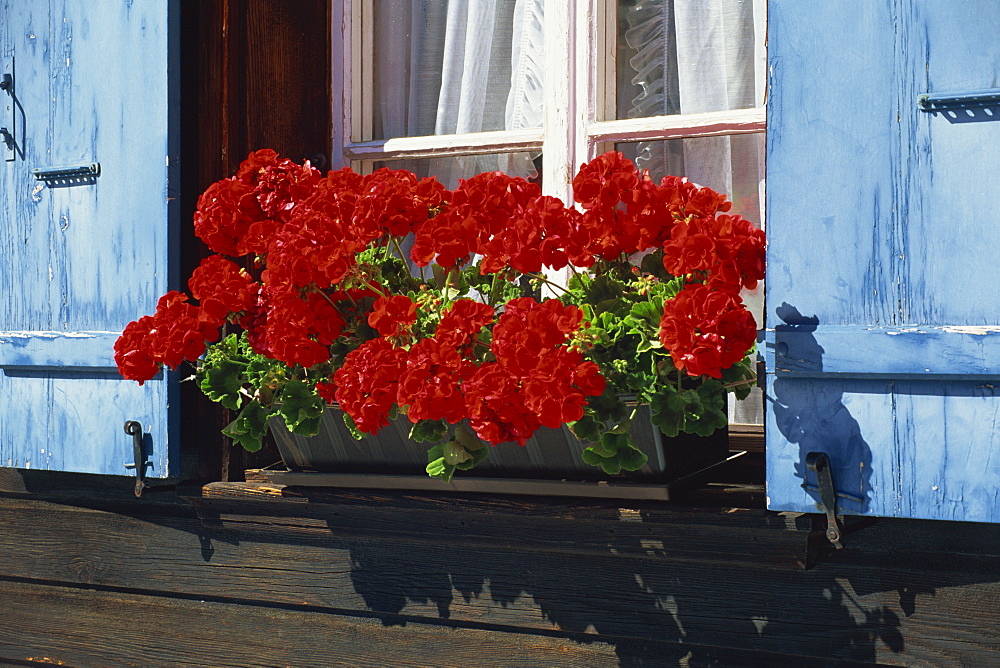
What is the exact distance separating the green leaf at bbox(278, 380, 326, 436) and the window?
2.21ft

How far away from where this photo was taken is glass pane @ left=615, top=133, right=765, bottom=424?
207 cm

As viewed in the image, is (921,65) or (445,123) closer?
(921,65)

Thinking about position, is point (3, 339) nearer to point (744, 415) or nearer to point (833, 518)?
point (744, 415)

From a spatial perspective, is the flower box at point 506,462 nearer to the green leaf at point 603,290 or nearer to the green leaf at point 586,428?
the green leaf at point 586,428

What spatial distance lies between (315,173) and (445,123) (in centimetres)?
40

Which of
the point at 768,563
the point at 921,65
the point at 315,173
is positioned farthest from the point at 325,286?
the point at 921,65

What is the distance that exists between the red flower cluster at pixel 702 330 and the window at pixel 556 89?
1.82 feet

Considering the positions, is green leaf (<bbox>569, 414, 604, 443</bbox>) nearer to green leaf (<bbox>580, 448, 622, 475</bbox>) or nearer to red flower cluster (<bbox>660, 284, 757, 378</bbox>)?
green leaf (<bbox>580, 448, 622, 475</bbox>)

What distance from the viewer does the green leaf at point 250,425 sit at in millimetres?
1953

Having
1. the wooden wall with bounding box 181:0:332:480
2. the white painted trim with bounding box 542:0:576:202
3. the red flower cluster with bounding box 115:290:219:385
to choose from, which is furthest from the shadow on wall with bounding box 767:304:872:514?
the wooden wall with bounding box 181:0:332:480

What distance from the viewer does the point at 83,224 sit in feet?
7.41

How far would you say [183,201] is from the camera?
2314 mm

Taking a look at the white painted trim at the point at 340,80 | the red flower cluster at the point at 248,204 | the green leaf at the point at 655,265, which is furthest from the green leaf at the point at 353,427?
the white painted trim at the point at 340,80

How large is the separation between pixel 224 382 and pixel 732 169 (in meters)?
1.09
